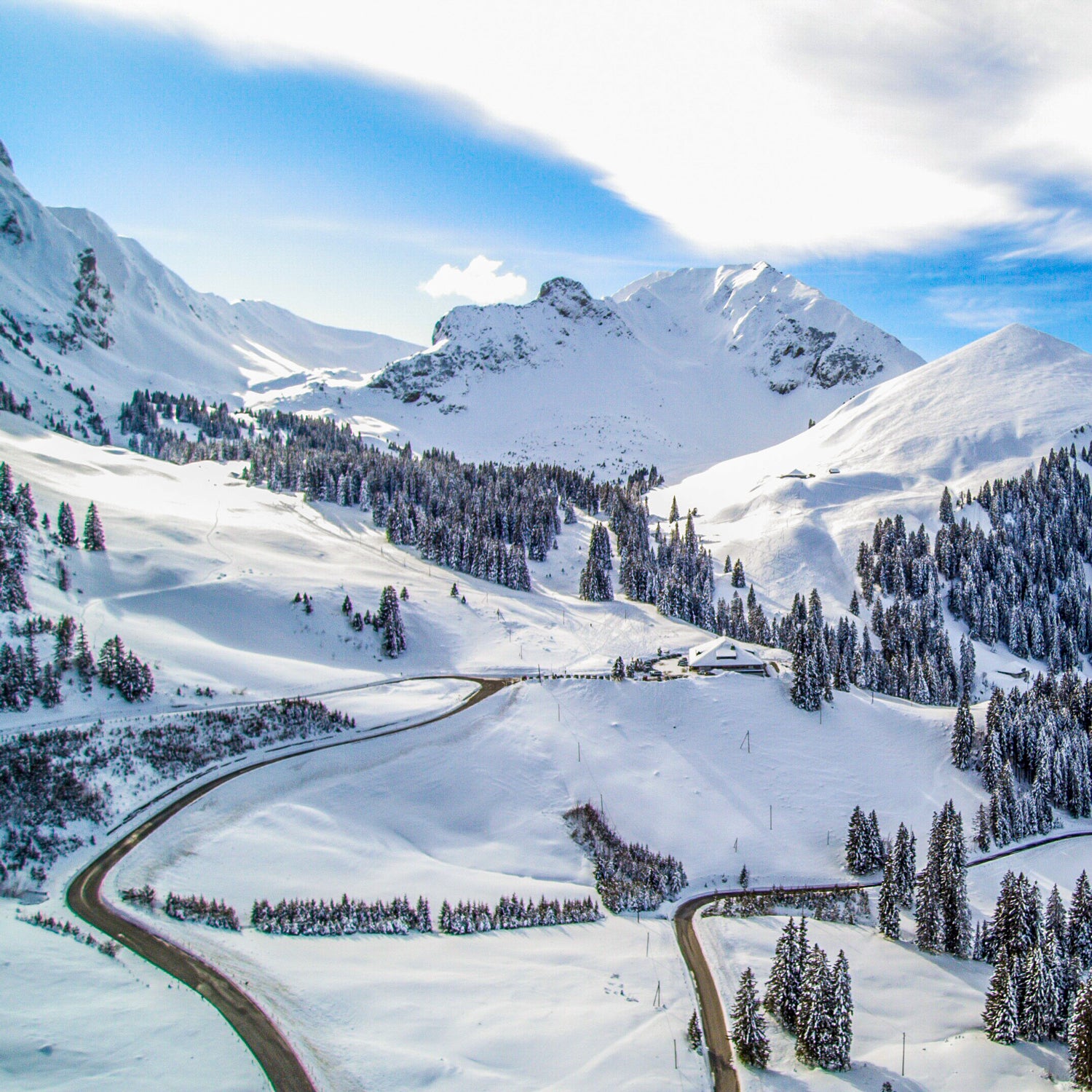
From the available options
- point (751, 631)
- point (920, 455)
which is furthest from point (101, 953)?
point (920, 455)

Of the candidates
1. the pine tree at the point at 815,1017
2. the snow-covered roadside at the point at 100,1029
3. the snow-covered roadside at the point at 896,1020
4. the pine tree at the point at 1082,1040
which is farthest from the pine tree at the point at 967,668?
the snow-covered roadside at the point at 100,1029

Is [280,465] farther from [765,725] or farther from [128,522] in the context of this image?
[765,725]

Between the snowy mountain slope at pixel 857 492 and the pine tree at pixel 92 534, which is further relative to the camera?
the snowy mountain slope at pixel 857 492

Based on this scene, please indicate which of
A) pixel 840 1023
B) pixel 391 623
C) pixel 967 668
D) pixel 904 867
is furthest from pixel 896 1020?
pixel 967 668

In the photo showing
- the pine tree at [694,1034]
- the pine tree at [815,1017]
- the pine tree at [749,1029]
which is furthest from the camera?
the pine tree at [815,1017]

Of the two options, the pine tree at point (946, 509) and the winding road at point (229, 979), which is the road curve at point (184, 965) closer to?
the winding road at point (229, 979)

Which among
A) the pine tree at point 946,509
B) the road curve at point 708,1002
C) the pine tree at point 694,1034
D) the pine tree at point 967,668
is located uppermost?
the pine tree at point 946,509
